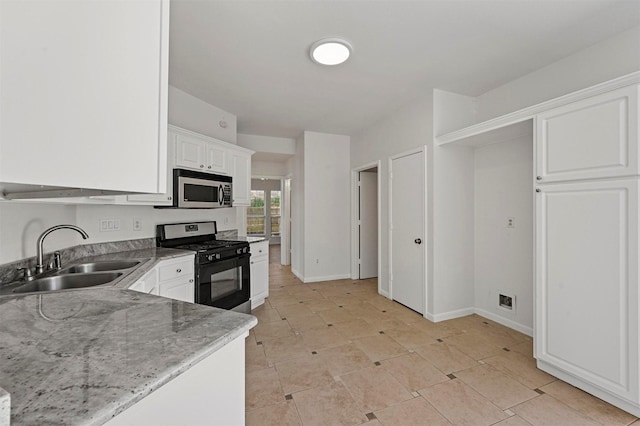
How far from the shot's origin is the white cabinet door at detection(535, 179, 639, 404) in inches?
68.6

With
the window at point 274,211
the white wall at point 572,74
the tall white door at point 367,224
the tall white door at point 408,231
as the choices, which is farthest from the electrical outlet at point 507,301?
the window at point 274,211

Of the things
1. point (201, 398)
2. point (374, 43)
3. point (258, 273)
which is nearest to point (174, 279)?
point (258, 273)

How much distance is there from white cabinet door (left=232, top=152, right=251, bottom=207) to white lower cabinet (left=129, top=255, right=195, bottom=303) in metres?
1.30

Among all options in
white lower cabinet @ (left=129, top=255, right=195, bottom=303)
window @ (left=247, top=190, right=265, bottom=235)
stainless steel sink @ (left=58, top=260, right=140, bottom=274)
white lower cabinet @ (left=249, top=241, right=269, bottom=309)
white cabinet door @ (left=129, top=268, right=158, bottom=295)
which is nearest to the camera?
white cabinet door @ (left=129, top=268, right=158, bottom=295)

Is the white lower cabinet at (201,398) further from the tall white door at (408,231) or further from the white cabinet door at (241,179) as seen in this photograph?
the white cabinet door at (241,179)

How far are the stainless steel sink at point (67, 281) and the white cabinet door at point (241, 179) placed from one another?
2.00 metres

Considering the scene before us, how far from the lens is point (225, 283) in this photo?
301 centimetres

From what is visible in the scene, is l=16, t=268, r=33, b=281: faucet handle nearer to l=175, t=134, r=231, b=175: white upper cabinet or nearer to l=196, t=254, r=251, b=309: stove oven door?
l=196, t=254, r=251, b=309: stove oven door

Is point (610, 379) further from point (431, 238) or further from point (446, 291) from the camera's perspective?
point (431, 238)

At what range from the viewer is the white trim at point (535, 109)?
5.73 ft

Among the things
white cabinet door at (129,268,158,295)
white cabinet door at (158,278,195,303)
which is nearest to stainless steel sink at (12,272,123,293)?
white cabinet door at (129,268,158,295)

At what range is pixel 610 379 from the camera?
1812 millimetres

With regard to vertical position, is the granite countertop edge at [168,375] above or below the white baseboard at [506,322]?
above

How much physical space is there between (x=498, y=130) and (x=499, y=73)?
66 centimetres
